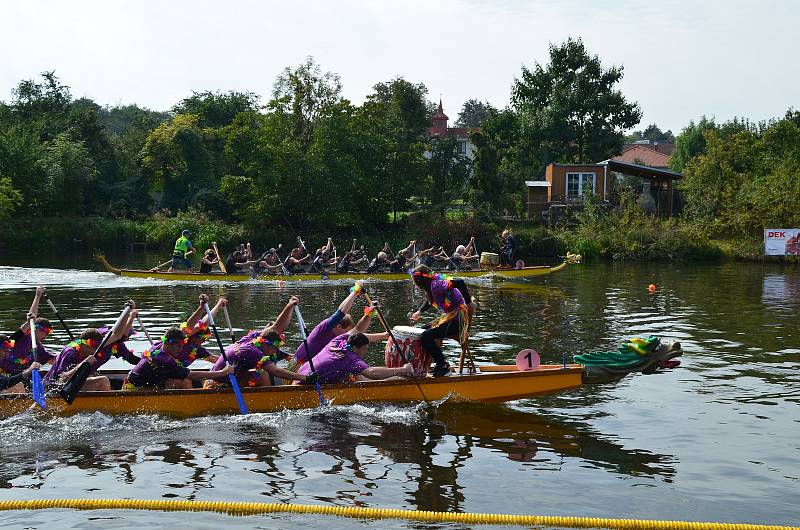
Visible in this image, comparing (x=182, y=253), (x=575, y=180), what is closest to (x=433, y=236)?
(x=575, y=180)

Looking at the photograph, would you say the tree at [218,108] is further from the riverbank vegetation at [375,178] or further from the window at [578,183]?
the window at [578,183]

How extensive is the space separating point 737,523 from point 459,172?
53424mm

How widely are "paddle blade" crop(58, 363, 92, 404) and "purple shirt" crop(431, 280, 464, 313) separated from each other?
5485mm

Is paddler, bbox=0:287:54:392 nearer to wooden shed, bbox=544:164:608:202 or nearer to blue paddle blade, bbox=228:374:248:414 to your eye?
blue paddle blade, bbox=228:374:248:414

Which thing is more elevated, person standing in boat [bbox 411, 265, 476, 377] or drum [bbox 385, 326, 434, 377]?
person standing in boat [bbox 411, 265, 476, 377]

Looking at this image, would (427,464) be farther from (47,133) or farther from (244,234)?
Answer: (47,133)

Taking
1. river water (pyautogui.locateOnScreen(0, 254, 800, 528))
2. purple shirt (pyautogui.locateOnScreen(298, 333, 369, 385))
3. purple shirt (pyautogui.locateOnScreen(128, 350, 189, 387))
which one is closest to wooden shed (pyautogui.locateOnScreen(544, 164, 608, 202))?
river water (pyautogui.locateOnScreen(0, 254, 800, 528))

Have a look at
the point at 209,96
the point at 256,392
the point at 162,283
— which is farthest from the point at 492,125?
the point at 256,392

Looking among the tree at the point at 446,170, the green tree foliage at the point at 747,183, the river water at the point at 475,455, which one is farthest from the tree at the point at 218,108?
the river water at the point at 475,455

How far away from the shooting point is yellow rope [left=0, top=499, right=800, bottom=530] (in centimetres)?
896

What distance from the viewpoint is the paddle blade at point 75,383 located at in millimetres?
12070

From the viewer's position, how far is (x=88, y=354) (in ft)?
41.1

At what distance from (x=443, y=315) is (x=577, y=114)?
181ft

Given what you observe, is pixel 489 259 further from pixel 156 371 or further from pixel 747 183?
pixel 747 183
